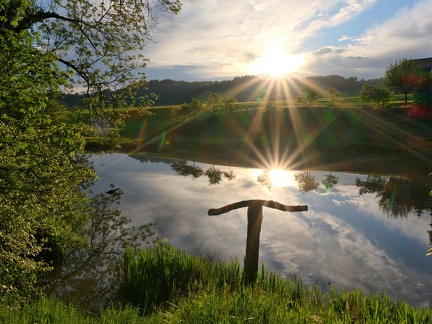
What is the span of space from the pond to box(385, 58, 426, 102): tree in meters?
40.4

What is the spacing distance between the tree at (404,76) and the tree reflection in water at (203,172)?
46.8m

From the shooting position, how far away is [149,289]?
1049 cm

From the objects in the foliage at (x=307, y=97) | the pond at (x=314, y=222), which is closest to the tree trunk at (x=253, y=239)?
the pond at (x=314, y=222)

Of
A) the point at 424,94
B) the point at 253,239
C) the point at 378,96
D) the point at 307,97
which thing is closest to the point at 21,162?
the point at 253,239

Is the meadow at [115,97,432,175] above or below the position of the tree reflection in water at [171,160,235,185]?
above

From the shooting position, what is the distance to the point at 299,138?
2366 inches

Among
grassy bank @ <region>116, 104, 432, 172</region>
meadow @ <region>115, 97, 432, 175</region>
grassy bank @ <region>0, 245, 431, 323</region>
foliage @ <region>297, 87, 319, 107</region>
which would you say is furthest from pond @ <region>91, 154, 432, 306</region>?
foliage @ <region>297, 87, 319, 107</region>

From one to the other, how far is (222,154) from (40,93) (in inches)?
1813

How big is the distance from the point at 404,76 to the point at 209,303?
74.5 m

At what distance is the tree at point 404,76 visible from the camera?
2699 inches

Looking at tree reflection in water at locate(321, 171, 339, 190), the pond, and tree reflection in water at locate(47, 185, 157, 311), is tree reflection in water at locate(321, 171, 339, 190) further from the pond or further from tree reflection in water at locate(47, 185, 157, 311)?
tree reflection in water at locate(47, 185, 157, 311)

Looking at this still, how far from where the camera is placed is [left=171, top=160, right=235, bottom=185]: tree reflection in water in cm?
3611

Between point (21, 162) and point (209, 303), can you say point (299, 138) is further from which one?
point (21, 162)

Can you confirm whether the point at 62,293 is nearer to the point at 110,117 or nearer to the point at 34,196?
the point at 34,196
